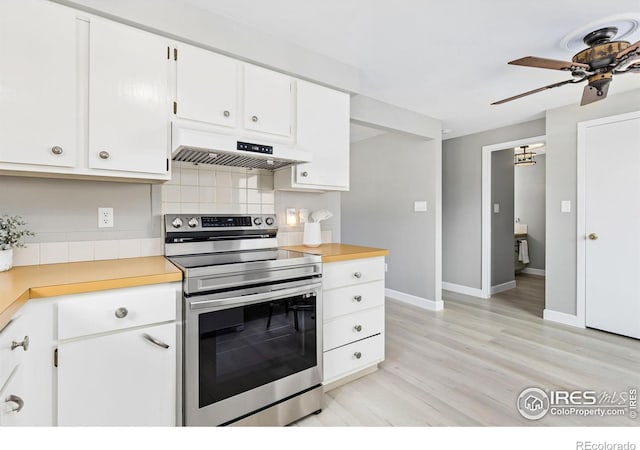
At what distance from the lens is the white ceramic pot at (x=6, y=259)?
1.45m

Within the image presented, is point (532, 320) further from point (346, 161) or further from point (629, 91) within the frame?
point (346, 161)

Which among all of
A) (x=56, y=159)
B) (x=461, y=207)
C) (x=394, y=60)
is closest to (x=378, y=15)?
(x=394, y=60)

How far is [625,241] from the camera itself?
9.72ft

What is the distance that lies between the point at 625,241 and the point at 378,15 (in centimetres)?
306

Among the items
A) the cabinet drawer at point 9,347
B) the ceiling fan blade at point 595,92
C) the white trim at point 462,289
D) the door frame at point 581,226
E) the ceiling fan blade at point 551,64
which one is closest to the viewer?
the cabinet drawer at point 9,347

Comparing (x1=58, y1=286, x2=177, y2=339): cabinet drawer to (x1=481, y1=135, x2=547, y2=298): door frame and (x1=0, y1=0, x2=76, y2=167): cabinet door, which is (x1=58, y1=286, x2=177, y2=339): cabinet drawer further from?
(x1=481, y1=135, x2=547, y2=298): door frame

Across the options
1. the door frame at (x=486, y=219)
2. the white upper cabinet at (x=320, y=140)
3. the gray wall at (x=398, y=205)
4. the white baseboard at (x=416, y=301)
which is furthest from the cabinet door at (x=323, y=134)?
the door frame at (x=486, y=219)

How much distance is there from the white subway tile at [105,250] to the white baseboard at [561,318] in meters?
4.11

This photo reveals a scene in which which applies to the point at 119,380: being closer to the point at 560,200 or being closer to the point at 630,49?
the point at 630,49

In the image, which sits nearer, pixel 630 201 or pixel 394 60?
pixel 394 60

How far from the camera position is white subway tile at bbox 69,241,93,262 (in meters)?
1.70

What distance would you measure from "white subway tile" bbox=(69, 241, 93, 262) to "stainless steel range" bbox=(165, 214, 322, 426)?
0.38m

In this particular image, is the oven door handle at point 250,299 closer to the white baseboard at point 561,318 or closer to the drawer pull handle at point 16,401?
the drawer pull handle at point 16,401

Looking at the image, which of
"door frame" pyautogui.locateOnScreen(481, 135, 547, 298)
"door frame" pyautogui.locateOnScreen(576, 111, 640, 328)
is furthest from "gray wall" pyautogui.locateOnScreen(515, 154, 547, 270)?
"door frame" pyautogui.locateOnScreen(576, 111, 640, 328)
